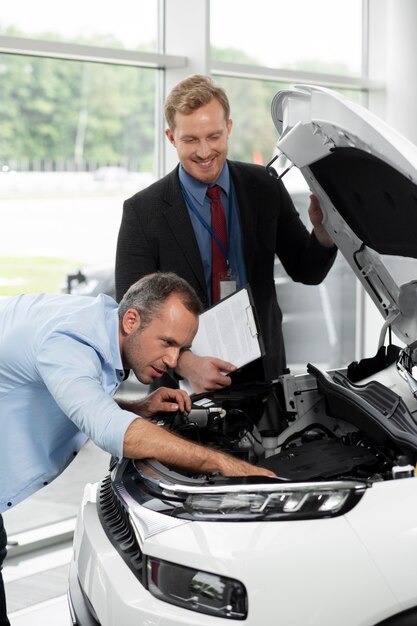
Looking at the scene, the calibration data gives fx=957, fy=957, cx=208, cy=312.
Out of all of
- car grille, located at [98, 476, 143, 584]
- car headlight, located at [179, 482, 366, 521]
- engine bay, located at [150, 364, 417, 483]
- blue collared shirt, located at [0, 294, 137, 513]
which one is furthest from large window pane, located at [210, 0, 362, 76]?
car headlight, located at [179, 482, 366, 521]

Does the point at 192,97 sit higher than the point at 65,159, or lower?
higher

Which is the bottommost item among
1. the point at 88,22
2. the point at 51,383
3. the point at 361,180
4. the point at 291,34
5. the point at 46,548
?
the point at 46,548

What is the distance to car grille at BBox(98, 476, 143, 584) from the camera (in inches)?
93.2

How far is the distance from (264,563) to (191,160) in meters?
1.79

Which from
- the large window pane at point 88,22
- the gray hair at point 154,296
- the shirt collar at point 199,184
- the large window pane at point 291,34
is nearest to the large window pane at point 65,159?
the large window pane at point 88,22

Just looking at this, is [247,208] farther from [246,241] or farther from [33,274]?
[33,274]

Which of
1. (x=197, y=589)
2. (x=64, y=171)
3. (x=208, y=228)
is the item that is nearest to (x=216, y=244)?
(x=208, y=228)

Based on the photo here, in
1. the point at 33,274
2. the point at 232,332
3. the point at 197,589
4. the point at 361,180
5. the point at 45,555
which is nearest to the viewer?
the point at 197,589

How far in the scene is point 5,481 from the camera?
278 cm

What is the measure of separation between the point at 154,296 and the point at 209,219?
104 cm

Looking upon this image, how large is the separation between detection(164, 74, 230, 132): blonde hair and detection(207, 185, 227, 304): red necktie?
308 mm

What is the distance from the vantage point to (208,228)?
12.2 feet

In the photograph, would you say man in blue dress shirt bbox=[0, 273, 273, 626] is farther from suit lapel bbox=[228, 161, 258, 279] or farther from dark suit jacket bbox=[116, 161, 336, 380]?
suit lapel bbox=[228, 161, 258, 279]

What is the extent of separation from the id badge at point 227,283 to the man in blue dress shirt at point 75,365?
0.80 m
